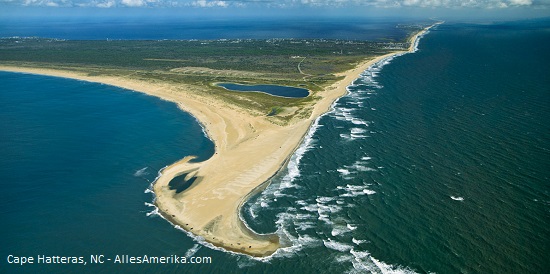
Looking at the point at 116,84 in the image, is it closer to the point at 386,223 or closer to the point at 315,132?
the point at 315,132

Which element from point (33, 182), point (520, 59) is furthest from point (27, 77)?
point (520, 59)

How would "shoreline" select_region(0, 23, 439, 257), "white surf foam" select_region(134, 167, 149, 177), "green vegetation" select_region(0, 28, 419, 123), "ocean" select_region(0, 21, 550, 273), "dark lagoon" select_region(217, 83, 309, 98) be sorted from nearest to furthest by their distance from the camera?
"ocean" select_region(0, 21, 550, 273)
"shoreline" select_region(0, 23, 439, 257)
"white surf foam" select_region(134, 167, 149, 177)
"green vegetation" select_region(0, 28, 419, 123)
"dark lagoon" select_region(217, 83, 309, 98)

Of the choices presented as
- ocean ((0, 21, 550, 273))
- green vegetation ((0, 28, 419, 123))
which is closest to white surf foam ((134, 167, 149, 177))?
ocean ((0, 21, 550, 273))

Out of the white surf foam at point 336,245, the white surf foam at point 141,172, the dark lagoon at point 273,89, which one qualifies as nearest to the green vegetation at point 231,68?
the dark lagoon at point 273,89

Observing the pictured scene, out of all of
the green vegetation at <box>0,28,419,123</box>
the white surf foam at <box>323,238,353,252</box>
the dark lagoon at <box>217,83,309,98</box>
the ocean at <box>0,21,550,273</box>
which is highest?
the green vegetation at <box>0,28,419,123</box>

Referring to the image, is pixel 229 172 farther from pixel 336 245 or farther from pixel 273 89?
pixel 273 89

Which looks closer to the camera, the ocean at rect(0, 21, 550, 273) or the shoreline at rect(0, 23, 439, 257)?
the ocean at rect(0, 21, 550, 273)

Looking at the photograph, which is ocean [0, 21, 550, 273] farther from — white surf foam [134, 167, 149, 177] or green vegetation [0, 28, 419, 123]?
green vegetation [0, 28, 419, 123]
